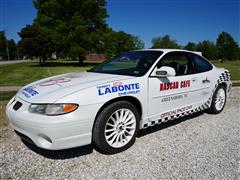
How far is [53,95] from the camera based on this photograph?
271 centimetres

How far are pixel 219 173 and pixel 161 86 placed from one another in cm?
146

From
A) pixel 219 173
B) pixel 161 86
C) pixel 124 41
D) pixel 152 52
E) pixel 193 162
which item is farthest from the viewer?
pixel 124 41

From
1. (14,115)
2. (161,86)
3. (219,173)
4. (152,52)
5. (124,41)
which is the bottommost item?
(219,173)

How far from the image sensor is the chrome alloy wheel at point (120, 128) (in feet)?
9.83

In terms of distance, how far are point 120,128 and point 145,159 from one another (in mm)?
540

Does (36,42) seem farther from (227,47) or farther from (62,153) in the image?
(227,47)

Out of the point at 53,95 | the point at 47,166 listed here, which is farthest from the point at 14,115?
the point at 47,166

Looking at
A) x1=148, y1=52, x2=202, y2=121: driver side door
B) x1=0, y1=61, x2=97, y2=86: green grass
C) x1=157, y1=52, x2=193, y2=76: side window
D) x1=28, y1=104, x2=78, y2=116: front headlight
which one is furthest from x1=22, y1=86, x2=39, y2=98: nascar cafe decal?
x1=0, y1=61, x2=97, y2=86: green grass

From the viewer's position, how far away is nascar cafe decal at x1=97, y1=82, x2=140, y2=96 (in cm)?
286

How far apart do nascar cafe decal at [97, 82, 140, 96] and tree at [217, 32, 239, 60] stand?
204ft

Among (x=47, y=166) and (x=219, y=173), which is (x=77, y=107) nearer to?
(x=47, y=166)

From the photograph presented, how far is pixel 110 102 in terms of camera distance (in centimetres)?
297

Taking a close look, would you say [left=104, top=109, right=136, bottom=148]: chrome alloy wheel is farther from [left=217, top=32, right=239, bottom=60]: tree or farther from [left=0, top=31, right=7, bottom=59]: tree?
[left=0, top=31, right=7, bottom=59]: tree

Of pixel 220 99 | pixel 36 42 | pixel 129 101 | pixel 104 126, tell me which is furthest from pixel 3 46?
pixel 104 126
